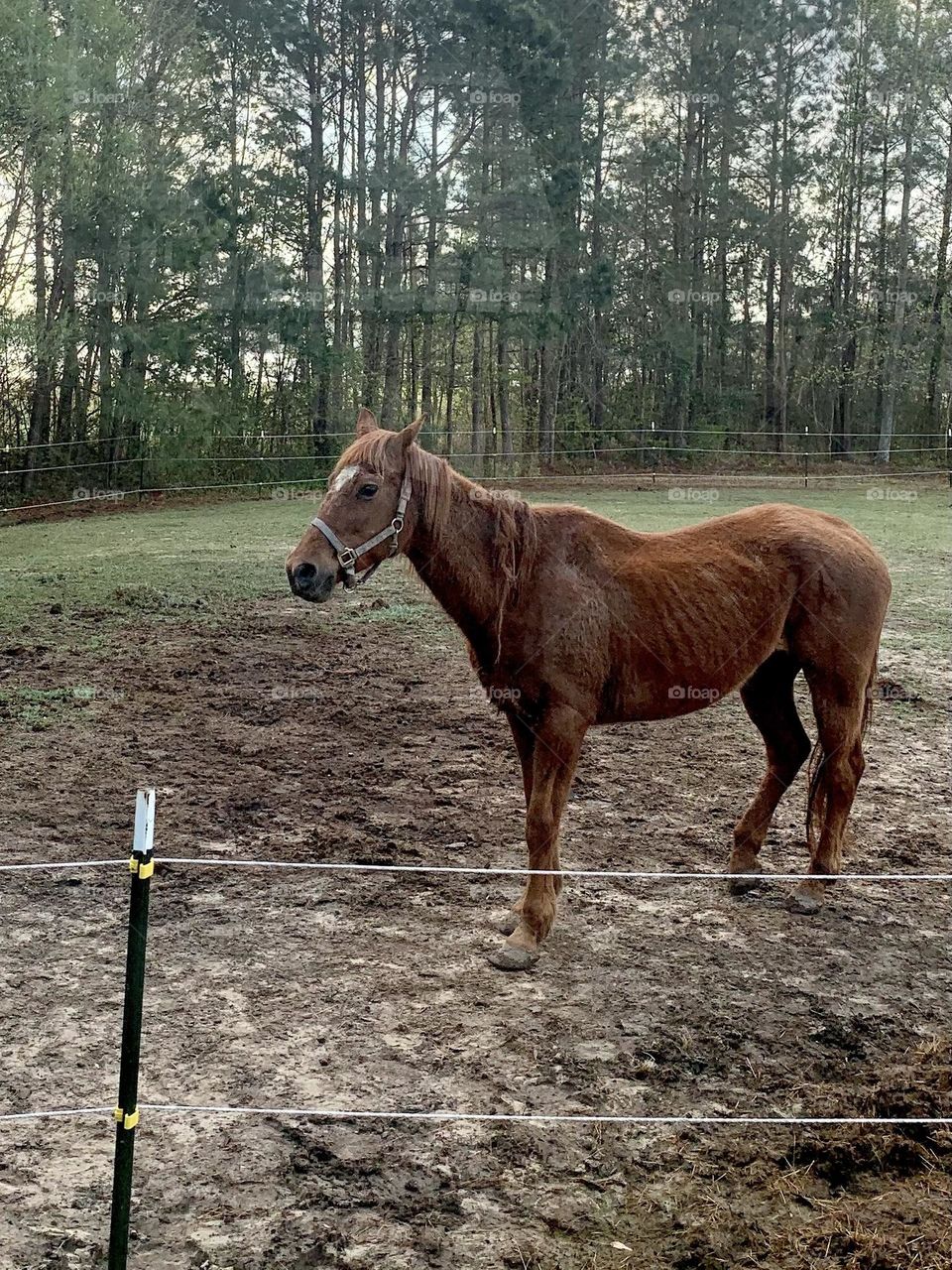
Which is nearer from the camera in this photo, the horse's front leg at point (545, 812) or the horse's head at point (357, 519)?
the horse's head at point (357, 519)

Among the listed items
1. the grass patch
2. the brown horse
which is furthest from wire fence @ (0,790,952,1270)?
the grass patch

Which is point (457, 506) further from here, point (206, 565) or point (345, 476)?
point (206, 565)

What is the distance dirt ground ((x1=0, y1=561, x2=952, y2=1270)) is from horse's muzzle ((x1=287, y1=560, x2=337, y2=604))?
1355 mm

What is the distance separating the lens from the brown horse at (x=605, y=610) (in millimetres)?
3908

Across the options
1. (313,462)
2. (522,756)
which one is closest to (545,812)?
(522,756)

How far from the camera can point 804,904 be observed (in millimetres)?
4312

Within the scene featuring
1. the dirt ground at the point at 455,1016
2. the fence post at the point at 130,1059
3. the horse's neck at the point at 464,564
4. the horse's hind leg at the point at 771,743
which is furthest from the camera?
the horse's hind leg at the point at 771,743

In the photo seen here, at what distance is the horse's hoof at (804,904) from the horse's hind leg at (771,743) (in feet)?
1.08

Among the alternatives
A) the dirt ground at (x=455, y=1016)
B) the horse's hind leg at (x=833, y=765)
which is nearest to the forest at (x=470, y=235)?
the dirt ground at (x=455, y=1016)

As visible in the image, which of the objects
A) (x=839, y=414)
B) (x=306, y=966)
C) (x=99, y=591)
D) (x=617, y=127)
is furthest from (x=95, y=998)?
(x=839, y=414)

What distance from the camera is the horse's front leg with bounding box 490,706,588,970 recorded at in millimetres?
3949

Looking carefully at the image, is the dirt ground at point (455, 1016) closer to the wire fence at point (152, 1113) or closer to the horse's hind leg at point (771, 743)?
the wire fence at point (152, 1113)

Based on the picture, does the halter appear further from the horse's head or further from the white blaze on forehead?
the white blaze on forehead

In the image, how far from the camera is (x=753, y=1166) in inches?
106
